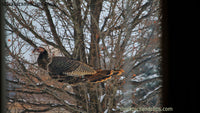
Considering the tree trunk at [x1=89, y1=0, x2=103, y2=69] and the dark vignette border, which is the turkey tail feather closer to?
the tree trunk at [x1=89, y1=0, x2=103, y2=69]

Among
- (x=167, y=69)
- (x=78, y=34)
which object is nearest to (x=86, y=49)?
(x=78, y=34)

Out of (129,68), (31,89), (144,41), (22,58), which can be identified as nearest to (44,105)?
(31,89)

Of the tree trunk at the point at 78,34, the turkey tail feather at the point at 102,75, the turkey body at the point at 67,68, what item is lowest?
the turkey tail feather at the point at 102,75

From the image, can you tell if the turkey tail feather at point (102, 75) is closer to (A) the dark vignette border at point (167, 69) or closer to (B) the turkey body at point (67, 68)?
(B) the turkey body at point (67, 68)

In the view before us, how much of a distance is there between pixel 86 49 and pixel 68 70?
0.42 feet

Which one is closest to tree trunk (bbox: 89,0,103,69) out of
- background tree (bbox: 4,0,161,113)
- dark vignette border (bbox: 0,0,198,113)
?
background tree (bbox: 4,0,161,113)

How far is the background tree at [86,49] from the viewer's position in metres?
0.71

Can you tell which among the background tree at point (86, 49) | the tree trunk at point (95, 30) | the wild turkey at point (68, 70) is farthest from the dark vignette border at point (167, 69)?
the tree trunk at point (95, 30)

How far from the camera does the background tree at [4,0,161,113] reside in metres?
0.71

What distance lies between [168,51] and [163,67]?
0.06m

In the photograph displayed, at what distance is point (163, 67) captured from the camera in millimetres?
673

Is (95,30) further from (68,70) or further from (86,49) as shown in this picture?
(68,70)

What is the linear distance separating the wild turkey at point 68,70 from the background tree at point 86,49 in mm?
28

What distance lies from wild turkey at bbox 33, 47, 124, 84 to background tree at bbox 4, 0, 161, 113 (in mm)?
28
